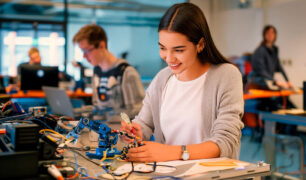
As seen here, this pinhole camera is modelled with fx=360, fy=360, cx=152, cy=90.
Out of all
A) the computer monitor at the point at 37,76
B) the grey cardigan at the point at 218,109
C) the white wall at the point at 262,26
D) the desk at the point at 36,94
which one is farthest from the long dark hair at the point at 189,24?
the white wall at the point at 262,26

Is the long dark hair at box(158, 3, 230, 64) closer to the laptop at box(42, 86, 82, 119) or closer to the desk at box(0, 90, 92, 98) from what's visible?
the laptop at box(42, 86, 82, 119)

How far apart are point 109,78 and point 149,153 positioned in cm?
181

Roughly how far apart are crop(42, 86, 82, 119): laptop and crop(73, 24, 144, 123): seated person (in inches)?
8.5

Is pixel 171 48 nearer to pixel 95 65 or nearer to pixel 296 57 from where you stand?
pixel 95 65

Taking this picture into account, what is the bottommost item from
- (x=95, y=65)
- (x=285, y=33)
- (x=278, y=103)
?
(x=278, y=103)

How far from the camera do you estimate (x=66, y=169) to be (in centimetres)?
104

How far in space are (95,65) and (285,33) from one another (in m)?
4.84

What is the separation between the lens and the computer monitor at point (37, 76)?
4.66 m

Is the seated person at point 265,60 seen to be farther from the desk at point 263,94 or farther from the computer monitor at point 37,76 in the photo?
the computer monitor at point 37,76

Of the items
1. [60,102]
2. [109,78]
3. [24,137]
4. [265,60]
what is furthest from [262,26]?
[24,137]

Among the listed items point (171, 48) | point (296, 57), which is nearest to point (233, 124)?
point (171, 48)

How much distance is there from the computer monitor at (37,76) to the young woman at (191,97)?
3140 mm

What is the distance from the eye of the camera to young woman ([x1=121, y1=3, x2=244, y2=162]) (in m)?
1.44

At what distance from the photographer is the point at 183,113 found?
1696 millimetres
